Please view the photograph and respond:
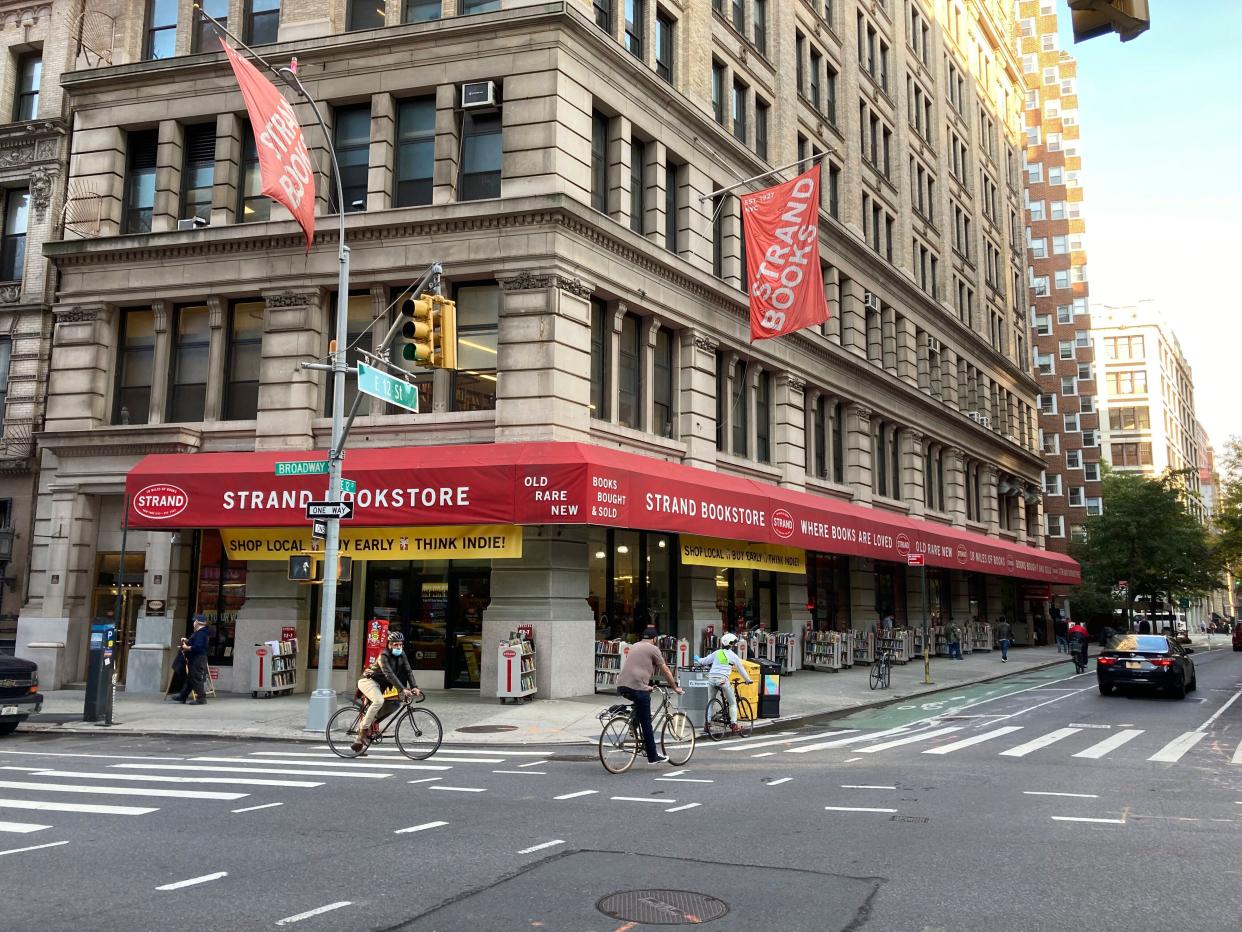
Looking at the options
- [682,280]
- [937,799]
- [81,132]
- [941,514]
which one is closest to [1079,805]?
[937,799]

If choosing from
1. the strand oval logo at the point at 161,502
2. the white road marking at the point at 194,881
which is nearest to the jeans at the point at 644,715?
the white road marking at the point at 194,881

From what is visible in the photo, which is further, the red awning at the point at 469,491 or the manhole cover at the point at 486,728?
Answer: the red awning at the point at 469,491

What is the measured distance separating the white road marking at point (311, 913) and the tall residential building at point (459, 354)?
41.8ft

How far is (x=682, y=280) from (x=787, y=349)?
659 cm

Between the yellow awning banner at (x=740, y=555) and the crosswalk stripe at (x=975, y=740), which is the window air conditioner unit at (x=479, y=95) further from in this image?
the crosswalk stripe at (x=975, y=740)

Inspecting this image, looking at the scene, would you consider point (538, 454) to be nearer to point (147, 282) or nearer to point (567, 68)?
point (567, 68)

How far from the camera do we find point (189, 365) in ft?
81.5

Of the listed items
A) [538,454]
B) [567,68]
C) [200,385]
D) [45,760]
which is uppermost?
[567,68]

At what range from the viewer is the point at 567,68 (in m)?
22.4

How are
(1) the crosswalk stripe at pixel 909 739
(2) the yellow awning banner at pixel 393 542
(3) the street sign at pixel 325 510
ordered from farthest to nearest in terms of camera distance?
(2) the yellow awning banner at pixel 393 542 → (3) the street sign at pixel 325 510 → (1) the crosswalk stripe at pixel 909 739

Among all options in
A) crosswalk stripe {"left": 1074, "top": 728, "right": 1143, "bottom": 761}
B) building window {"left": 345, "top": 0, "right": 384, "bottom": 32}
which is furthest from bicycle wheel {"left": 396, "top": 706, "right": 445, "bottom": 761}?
building window {"left": 345, "top": 0, "right": 384, "bottom": 32}

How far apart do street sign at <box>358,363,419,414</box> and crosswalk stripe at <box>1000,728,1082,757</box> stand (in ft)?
37.9

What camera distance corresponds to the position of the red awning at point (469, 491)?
19.5 metres

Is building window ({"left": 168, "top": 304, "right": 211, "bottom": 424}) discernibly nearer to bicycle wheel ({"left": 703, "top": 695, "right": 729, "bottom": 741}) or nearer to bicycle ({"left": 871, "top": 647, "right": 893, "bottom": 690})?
bicycle wheel ({"left": 703, "top": 695, "right": 729, "bottom": 741})
